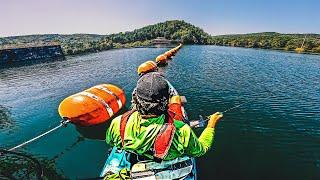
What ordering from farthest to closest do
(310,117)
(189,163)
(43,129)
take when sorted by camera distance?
(310,117) < (43,129) < (189,163)

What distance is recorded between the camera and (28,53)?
8531cm

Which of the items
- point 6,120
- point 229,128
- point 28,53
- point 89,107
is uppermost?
point 89,107

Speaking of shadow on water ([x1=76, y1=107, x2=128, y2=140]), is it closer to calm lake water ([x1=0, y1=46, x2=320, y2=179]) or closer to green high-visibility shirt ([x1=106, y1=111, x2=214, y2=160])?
calm lake water ([x1=0, y1=46, x2=320, y2=179])

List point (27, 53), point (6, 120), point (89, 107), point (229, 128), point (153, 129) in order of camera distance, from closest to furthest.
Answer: point (153, 129) < point (89, 107) < point (229, 128) < point (6, 120) < point (27, 53)

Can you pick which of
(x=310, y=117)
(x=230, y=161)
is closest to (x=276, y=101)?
(x=310, y=117)

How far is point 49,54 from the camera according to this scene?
95.2 metres

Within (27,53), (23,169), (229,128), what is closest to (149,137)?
(23,169)

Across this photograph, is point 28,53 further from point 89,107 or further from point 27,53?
point 89,107

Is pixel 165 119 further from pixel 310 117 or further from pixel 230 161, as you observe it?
pixel 310 117

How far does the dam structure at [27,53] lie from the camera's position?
254ft

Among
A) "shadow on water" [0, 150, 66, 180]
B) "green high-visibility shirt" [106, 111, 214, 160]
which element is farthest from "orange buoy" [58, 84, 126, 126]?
"green high-visibility shirt" [106, 111, 214, 160]

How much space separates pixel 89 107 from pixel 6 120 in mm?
11099

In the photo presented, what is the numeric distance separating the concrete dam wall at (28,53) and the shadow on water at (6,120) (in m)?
56.1

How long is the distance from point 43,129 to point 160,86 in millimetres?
20216
